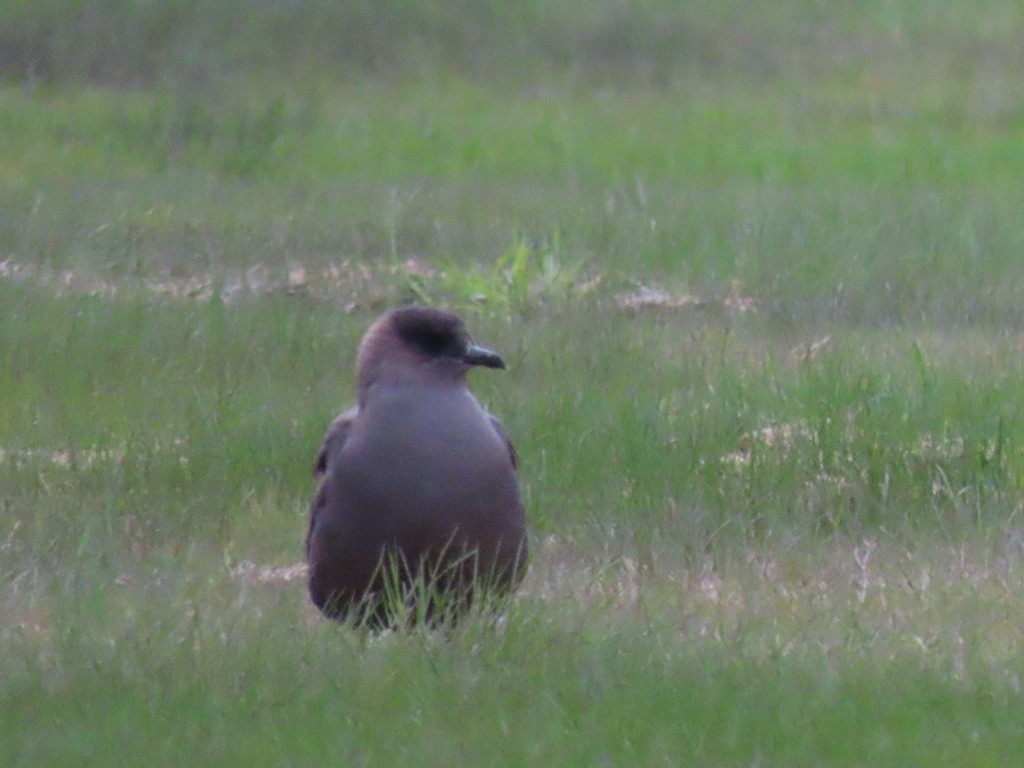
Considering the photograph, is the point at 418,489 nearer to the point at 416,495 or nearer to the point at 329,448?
the point at 416,495

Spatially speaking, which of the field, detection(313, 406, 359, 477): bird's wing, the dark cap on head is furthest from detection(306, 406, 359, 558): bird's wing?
the field

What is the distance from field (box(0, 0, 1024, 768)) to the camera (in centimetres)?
500

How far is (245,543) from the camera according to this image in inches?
272

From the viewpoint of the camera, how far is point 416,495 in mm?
5418

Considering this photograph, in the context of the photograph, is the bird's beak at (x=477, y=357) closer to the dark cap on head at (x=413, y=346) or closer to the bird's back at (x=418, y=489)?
the dark cap on head at (x=413, y=346)

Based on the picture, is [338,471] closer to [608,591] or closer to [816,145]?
[608,591]

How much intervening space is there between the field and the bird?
17cm

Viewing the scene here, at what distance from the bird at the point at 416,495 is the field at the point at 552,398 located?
165mm

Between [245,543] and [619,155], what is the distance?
8982 mm

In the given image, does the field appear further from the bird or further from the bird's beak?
the bird's beak

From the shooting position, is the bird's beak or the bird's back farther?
the bird's beak

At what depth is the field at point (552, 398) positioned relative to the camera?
500 cm

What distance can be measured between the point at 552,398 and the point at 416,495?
2.79 meters

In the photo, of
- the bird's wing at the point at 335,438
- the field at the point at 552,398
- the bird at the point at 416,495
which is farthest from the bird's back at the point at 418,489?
the field at the point at 552,398
